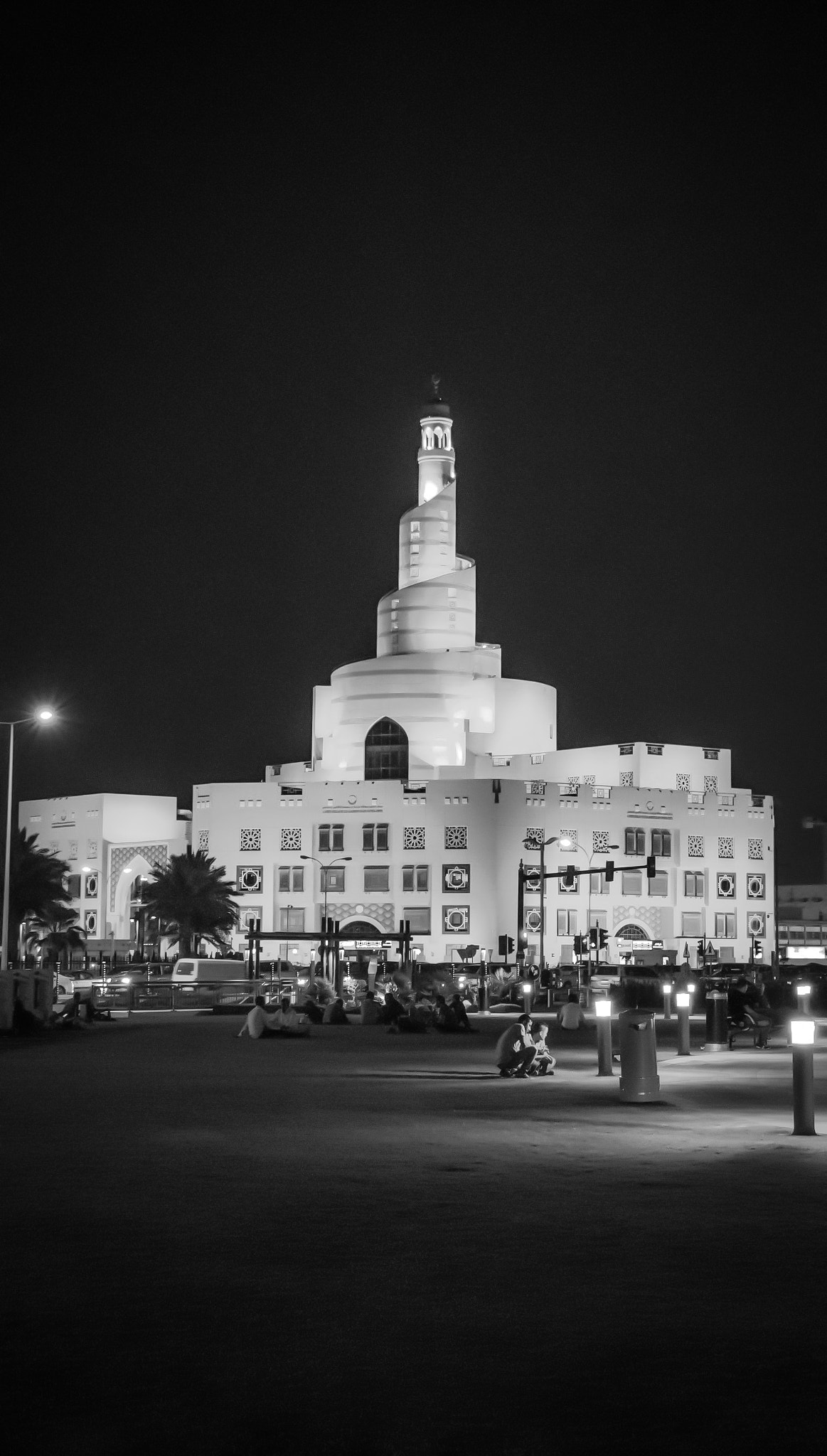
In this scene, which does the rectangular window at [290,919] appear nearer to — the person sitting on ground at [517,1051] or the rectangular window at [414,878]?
the rectangular window at [414,878]

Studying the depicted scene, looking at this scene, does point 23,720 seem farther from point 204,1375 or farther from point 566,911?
point 566,911

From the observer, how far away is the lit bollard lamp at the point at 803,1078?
15492 mm

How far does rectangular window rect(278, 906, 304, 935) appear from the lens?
110812mm

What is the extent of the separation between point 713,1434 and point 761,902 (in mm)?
115650

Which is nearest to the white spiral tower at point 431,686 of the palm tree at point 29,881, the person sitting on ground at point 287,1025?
the palm tree at point 29,881

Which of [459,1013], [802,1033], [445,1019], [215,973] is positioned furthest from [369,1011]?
[802,1033]

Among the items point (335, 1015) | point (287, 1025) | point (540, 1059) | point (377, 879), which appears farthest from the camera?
point (377, 879)

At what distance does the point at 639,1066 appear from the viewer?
19.5 meters

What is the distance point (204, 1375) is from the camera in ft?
21.5

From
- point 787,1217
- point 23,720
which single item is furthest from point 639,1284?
point 23,720

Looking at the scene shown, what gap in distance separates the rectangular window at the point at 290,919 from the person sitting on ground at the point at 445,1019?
72.0m

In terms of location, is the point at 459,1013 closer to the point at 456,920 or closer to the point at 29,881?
the point at 29,881

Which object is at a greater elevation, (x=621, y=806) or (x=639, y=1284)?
(x=621, y=806)

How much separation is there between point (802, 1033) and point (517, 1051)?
834 centimetres
